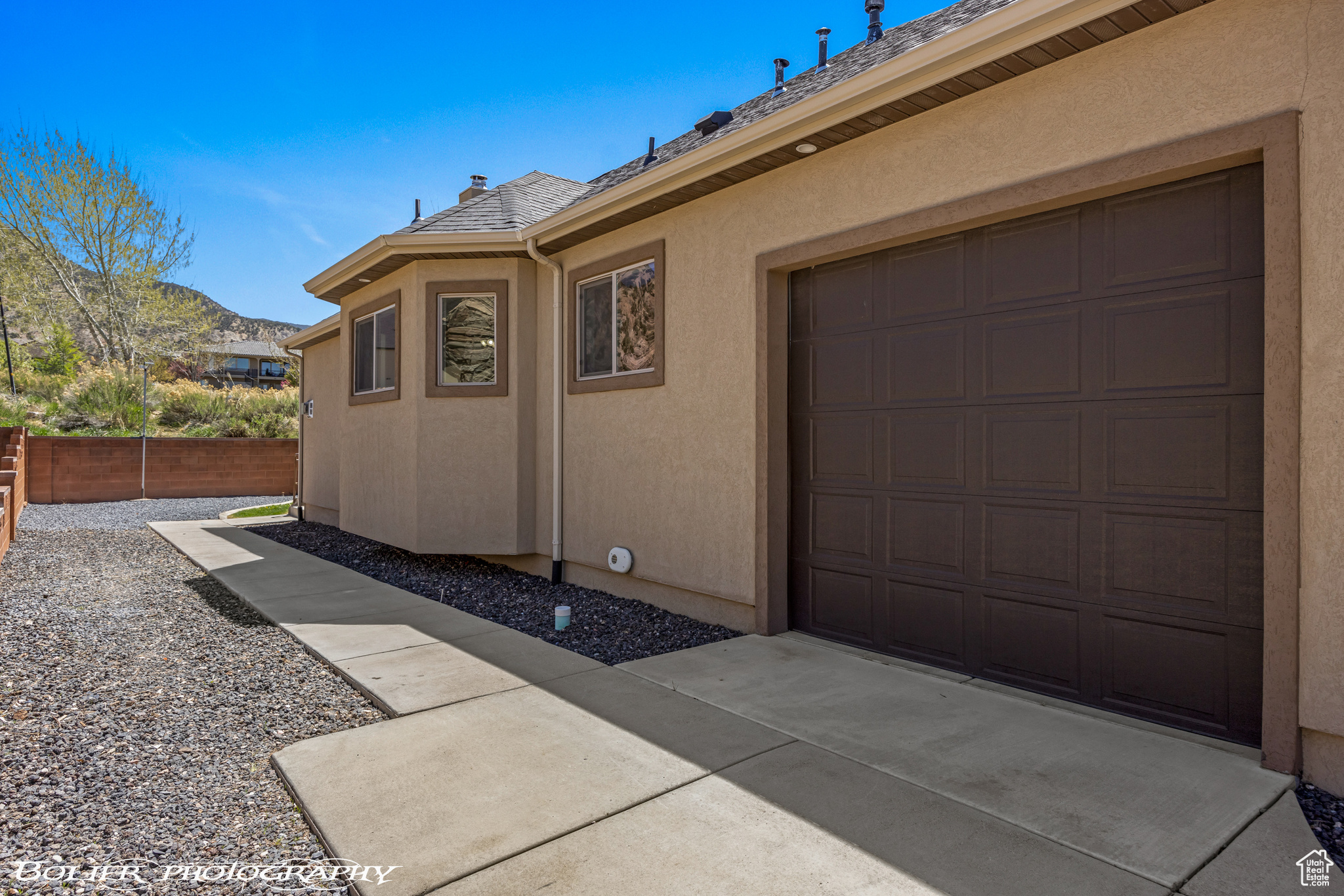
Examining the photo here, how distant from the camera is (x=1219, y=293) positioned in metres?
3.43

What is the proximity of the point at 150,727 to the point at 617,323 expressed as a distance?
481 cm

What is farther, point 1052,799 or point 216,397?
point 216,397

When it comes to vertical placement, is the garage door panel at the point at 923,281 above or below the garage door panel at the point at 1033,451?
above

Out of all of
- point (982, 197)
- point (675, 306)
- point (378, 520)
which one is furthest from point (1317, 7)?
point (378, 520)

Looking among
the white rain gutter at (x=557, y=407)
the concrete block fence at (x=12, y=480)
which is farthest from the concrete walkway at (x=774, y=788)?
the concrete block fence at (x=12, y=480)

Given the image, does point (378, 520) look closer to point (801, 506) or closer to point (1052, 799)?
point (801, 506)

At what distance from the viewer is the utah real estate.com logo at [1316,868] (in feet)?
7.57

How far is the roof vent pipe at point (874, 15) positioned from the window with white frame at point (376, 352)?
623cm

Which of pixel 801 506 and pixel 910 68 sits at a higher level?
pixel 910 68

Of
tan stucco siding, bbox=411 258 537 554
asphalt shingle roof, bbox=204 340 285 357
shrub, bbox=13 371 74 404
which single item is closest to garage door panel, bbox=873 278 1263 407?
tan stucco siding, bbox=411 258 537 554

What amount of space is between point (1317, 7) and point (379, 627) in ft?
22.0

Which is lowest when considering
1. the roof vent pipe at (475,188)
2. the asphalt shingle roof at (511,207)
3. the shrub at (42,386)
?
the shrub at (42,386)

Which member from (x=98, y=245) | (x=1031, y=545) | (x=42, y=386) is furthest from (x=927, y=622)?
(x=98, y=245)

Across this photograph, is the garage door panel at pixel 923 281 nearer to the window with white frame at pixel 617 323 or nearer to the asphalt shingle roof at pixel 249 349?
the window with white frame at pixel 617 323
